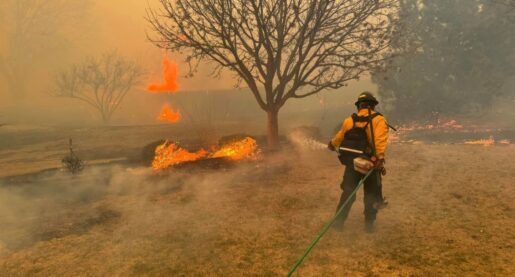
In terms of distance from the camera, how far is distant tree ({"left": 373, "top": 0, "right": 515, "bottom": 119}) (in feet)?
84.3

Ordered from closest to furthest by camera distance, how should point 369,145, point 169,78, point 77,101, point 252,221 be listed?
point 369,145 → point 252,221 → point 169,78 → point 77,101

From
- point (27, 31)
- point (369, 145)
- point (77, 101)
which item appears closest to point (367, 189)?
point (369, 145)

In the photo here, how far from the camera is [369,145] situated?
224 inches

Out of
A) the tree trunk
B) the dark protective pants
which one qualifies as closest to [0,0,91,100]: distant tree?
the tree trunk

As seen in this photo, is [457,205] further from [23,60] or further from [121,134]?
[23,60]

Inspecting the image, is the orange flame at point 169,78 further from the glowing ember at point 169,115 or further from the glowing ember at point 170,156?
the glowing ember at point 170,156

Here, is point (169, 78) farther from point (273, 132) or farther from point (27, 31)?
point (273, 132)

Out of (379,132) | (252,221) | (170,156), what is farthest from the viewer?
(170,156)

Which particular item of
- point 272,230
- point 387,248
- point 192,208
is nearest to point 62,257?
point 192,208

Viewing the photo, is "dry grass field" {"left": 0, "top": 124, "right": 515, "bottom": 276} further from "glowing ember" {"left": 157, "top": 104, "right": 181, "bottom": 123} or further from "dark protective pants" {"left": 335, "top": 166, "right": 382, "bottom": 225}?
"glowing ember" {"left": 157, "top": 104, "right": 181, "bottom": 123}

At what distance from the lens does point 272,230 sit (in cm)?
618

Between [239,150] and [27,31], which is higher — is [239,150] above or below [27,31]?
below

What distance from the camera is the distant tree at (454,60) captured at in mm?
25688

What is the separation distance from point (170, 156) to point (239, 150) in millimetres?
2390
